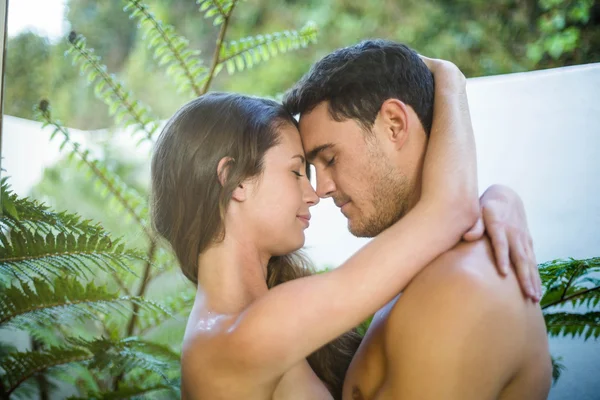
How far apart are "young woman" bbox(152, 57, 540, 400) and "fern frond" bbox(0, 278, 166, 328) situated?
1.25 feet

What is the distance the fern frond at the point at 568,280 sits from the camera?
76.4 inches

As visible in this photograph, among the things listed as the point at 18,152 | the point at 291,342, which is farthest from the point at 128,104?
the point at 291,342

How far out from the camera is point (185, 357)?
1.55 meters

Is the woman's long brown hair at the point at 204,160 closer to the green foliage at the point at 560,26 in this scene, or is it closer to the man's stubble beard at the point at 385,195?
the man's stubble beard at the point at 385,195

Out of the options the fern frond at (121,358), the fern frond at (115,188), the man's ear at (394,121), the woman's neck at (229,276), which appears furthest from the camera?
the fern frond at (115,188)

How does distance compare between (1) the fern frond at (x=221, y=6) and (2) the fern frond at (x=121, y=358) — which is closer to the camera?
(2) the fern frond at (x=121, y=358)

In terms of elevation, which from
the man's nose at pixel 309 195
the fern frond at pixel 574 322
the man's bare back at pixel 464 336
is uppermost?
the man's nose at pixel 309 195

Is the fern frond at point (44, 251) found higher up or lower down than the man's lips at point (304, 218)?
higher up

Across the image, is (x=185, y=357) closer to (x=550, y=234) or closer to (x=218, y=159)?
(x=218, y=159)

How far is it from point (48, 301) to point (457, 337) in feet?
4.33

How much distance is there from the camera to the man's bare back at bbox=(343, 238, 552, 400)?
1306mm

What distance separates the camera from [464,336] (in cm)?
131

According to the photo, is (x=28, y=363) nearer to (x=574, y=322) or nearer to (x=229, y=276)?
(x=229, y=276)

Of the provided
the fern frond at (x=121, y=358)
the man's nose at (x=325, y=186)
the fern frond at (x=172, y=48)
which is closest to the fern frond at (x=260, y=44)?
the fern frond at (x=172, y=48)
